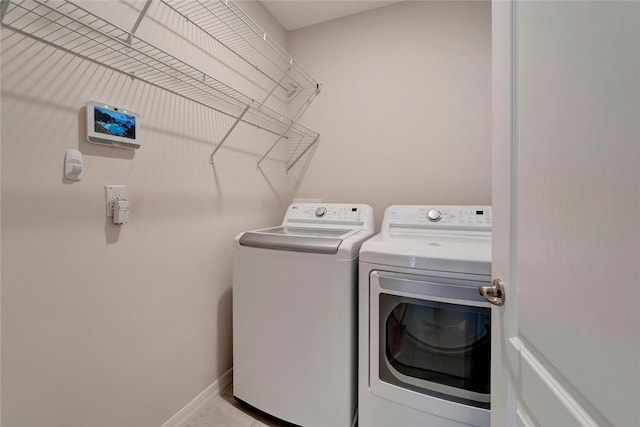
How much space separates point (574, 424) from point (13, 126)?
1.58 meters

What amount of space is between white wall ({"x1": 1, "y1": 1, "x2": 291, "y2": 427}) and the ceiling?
Result: 0.90 metres

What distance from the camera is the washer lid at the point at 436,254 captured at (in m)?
1.09

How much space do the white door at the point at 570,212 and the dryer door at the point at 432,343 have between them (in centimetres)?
42

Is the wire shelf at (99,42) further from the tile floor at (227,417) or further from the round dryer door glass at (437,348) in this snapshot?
the tile floor at (227,417)

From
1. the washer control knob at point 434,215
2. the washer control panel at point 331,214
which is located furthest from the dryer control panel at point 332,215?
the washer control knob at point 434,215

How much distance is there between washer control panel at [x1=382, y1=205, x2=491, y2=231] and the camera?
1554 millimetres

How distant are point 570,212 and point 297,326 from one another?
1.21m

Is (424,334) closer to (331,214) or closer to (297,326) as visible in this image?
(297,326)

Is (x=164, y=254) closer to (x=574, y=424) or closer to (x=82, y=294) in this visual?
(x=82, y=294)

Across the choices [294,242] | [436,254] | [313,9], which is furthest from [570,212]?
[313,9]

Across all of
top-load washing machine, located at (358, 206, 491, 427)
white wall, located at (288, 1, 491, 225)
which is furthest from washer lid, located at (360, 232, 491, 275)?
white wall, located at (288, 1, 491, 225)

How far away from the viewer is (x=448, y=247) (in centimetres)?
125

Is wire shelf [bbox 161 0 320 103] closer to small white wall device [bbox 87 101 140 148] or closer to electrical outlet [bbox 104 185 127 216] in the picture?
small white wall device [bbox 87 101 140 148]

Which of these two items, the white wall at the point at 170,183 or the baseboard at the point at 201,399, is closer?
the white wall at the point at 170,183
